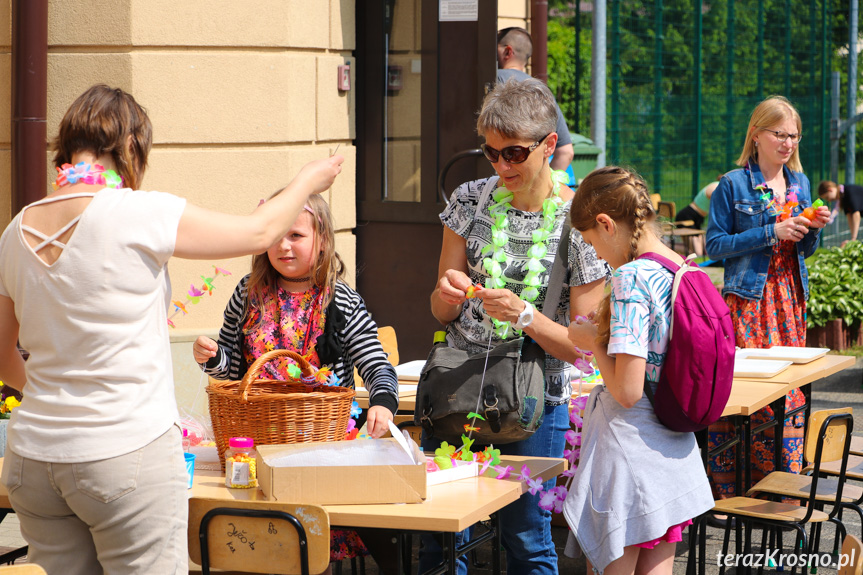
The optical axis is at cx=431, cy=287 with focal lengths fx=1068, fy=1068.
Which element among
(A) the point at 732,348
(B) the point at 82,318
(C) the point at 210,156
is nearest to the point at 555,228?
(A) the point at 732,348

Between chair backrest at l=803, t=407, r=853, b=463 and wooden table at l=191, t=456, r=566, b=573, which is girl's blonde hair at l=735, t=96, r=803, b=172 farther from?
wooden table at l=191, t=456, r=566, b=573

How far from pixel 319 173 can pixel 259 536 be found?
3.17ft

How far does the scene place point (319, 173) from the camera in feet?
9.16

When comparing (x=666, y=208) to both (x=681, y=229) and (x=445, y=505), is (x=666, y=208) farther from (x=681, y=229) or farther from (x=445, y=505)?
(x=445, y=505)

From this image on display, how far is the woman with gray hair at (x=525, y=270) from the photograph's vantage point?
11.1ft

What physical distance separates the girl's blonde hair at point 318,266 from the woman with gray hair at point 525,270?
0.36 meters

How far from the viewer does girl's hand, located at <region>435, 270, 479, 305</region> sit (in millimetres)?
3338

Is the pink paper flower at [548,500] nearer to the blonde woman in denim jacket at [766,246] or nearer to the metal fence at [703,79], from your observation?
the blonde woman in denim jacket at [766,246]

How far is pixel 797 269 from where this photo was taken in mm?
5656

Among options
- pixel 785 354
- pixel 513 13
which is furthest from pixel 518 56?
pixel 785 354

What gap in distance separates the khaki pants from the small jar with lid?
486mm

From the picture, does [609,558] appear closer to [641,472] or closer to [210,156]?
[641,472]

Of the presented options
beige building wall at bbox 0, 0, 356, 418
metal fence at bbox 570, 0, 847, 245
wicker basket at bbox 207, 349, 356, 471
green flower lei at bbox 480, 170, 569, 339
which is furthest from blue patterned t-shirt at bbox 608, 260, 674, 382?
metal fence at bbox 570, 0, 847, 245

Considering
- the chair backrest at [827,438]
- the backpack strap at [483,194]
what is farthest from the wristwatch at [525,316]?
the chair backrest at [827,438]
